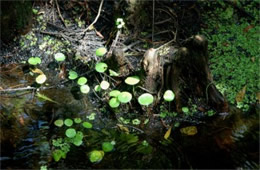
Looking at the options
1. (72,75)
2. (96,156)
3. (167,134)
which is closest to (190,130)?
(167,134)

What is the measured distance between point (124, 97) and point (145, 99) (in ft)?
0.64

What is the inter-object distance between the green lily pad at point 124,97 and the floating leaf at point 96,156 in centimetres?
52

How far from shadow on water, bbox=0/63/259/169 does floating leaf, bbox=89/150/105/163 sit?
30 mm

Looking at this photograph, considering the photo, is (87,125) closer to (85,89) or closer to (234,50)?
(85,89)

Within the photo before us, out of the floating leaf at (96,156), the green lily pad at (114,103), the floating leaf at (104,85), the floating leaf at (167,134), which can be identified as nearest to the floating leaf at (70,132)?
the floating leaf at (96,156)

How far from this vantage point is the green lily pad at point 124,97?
3029mm

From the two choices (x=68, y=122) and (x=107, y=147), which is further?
(x=68, y=122)

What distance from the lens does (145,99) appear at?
3029mm

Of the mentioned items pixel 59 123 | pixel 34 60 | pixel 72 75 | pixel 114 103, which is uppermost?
pixel 34 60

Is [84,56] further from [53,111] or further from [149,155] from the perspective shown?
[149,155]

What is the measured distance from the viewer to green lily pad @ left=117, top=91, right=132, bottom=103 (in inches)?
119

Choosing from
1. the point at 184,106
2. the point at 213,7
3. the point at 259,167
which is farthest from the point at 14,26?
the point at 259,167

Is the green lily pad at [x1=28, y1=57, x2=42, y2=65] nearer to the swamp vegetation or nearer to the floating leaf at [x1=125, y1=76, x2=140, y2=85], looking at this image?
the swamp vegetation

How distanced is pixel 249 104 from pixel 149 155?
1.22m
